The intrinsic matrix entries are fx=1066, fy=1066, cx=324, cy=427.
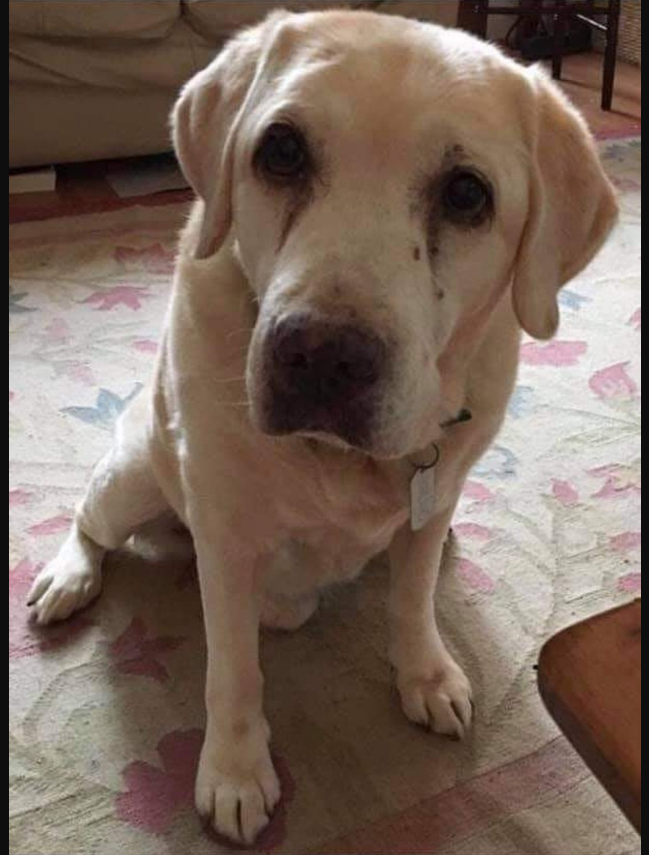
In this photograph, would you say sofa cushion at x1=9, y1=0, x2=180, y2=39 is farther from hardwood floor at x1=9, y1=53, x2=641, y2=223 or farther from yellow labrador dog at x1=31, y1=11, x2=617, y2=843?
yellow labrador dog at x1=31, y1=11, x2=617, y2=843

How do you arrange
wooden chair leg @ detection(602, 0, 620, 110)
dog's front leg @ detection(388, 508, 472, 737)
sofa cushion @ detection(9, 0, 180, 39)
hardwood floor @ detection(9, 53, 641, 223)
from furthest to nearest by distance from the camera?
1. wooden chair leg @ detection(602, 0, 620, 110)
2. hardwood floor @ detection(9, 53, 641, 223)
3. sofa cushion @ detection(9, 0, 180, 39)
4. dog's front leg @ detection(388, 508, 472, 737)

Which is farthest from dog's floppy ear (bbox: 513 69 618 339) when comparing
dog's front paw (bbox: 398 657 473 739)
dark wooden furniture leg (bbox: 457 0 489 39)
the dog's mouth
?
dark wooden furniture leg (bbox: 457 0 489 39)

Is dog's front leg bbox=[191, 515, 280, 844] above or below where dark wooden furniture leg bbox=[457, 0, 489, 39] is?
below

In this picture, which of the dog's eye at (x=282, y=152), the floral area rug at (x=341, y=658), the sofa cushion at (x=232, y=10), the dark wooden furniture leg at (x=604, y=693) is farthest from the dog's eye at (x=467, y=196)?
the sofa cushion at (x=232, y=10)

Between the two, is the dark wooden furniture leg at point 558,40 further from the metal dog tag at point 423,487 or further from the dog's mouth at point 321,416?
the dog's mouth at point 321,416

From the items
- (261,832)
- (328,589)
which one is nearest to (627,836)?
(261,832)

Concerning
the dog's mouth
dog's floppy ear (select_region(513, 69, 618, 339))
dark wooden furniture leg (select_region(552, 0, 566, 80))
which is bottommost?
dark wooden furniture leg (select_region(552, 0, 566, 80))

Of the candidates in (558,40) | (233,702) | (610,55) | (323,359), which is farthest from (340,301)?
(558,40)

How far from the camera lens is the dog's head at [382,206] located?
3.08 ft

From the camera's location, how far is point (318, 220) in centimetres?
98

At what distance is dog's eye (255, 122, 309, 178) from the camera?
3.26 ft

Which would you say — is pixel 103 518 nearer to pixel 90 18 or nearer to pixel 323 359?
pixel 323 359

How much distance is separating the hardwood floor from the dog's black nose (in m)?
1.87

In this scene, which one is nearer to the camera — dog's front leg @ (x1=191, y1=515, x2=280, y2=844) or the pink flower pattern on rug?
dog's front leg @ (x1=191, y1=515, x2=280, y2=844)
